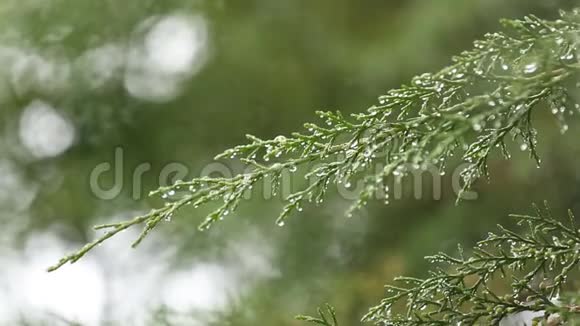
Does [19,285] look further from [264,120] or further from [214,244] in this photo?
[264,120]

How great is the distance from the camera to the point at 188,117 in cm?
428

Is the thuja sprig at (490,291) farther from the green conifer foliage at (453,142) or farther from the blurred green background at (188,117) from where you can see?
the blurred green background at (188,117)

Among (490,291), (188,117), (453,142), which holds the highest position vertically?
(188,117)

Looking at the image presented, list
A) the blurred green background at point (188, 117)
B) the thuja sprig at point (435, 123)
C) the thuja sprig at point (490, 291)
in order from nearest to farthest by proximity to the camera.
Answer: the thuja sprig at point (435, 123), the thuja sprig at point (490, 291), the blurred green background at point (188, 117)

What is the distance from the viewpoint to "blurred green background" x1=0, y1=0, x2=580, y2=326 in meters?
3.85

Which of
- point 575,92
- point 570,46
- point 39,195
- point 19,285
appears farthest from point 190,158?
point 570,46

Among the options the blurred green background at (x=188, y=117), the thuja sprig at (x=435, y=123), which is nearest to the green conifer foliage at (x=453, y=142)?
the thuja sprig at (x=435, y=123)

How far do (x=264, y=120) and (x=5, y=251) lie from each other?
1.73 metres

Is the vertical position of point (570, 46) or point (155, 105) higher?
point (155, 105)

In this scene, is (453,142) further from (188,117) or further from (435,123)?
(188,117)

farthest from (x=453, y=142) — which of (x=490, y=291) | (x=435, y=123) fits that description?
(x=490, y=291)

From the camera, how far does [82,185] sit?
4359mm

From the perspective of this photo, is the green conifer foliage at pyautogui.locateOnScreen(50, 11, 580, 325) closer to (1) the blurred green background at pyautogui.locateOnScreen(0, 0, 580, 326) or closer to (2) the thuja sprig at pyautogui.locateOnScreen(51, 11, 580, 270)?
(2) the thuja sprig at pyautogui.locateOnScreen(51, 11, 580, 270)

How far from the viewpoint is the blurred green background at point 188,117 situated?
3.85m
